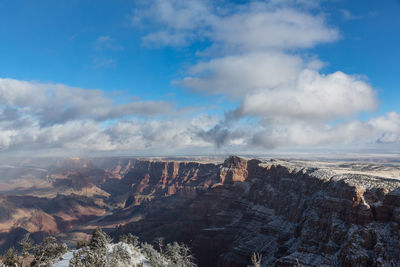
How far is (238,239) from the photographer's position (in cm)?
9569

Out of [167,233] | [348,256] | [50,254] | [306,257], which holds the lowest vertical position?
[167,233]

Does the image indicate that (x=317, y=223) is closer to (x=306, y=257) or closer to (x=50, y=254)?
(x=306, y=257)

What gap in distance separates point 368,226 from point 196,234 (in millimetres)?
70353

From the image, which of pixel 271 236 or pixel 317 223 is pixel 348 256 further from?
pixel 271 236

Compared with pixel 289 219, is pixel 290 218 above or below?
above

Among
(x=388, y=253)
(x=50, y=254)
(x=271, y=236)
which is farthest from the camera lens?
(x=271, y=236)

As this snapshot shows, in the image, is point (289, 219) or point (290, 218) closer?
point (290, 218)

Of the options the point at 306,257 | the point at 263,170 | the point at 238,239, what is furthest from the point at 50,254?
the point at 263,170

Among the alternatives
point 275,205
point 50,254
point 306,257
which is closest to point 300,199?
point 275,205

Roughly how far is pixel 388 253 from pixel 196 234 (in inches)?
2926

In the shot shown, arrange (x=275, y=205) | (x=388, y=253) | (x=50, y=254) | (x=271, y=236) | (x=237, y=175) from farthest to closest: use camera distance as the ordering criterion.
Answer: (x=237, y=175)
(x=275, y=205)
(x=271, y=236)
(x=388, y=253)
(x=50, y=254)

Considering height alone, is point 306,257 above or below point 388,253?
below

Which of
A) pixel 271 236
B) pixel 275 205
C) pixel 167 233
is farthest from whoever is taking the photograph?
pixel 167 233

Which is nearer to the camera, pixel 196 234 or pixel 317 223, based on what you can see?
pixel 317 223
